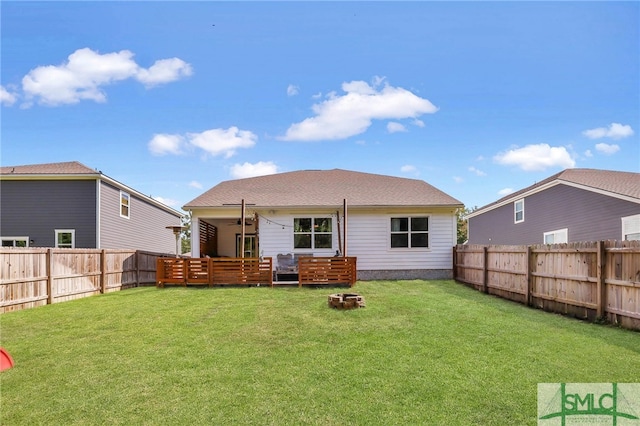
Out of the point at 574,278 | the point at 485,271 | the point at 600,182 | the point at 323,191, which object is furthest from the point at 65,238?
the point at 600,182

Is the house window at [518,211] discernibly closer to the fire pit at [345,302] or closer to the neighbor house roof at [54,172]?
the fire pit at [345,302]

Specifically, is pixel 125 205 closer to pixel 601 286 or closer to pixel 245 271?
pixel 245 271

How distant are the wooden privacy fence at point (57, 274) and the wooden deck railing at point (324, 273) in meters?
6.25

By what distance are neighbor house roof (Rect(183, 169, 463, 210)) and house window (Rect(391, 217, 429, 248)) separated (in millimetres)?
740

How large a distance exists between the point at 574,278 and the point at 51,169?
18402 millimetres

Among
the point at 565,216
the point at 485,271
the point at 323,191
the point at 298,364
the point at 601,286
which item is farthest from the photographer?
the point at 323,191

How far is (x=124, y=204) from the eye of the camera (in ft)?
57.5

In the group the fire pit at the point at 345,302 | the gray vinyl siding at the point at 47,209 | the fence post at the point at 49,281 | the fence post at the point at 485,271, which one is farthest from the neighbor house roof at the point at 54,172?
the fence post at the point at 485,271

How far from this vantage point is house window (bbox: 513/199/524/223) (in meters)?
19.2

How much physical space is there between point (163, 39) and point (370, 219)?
9561mm

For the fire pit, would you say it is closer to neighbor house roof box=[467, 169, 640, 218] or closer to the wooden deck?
the wooden deck

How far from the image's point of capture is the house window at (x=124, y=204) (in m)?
17.2

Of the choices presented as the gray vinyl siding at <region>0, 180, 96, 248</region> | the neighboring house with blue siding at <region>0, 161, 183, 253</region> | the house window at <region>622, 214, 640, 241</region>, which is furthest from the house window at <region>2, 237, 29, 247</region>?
the house window at <region>622, 214, 640, 241</region>

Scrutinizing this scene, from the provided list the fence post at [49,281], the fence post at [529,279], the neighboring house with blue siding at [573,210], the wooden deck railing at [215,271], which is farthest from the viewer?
the neighboring house with blue siding at [573,210]
